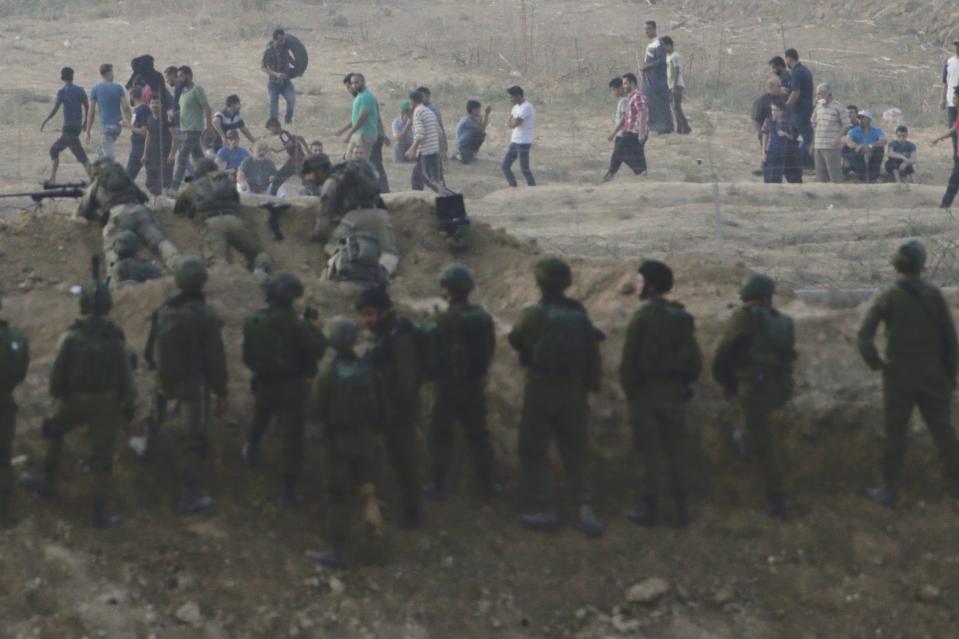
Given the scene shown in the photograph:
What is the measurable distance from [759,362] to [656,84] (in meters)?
16.2

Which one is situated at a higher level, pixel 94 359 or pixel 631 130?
pixel 631 130

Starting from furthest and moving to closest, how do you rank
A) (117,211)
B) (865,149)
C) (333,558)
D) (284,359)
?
(865,149) → (117,211) → (284,359) → (333,558)

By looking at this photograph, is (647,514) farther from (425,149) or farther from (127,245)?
(425,149)

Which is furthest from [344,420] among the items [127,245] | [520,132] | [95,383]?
[520,132]

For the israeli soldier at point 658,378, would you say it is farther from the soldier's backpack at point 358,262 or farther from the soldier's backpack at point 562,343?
the soldier's backpack at point 358,262

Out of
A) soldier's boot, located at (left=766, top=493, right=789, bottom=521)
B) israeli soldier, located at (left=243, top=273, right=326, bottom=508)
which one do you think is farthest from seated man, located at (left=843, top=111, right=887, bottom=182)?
israeli soldier, located at (left=243, top=273, right=326, bottom=508)

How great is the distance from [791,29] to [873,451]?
28.5 metres

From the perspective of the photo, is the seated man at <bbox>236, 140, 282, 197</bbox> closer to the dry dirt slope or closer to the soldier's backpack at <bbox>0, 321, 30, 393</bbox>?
the dry dirt slope

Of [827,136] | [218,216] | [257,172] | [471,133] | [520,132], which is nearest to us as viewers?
[218,216]

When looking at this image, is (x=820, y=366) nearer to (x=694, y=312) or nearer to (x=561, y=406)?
(x=694, y=312)

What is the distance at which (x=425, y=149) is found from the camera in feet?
73.2

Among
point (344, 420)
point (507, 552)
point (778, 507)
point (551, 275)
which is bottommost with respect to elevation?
point (507, 552)

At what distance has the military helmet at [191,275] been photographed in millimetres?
10609

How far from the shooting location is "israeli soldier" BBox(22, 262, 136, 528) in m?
10.4
